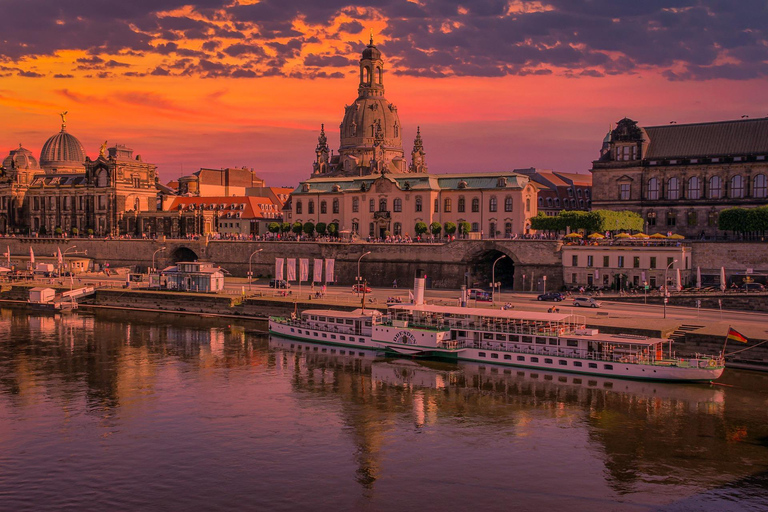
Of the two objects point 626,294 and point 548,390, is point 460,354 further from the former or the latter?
point 626,294

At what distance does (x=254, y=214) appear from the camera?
124375 mm

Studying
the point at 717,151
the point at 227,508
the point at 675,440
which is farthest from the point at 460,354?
the point at 717,151

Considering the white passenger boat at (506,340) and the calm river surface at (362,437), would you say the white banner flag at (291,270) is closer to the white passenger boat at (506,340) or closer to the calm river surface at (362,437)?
the white passenger boat at (506,340)

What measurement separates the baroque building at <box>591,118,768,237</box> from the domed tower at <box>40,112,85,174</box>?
371 feet

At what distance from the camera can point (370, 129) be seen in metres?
134

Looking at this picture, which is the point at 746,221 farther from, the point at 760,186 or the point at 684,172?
the point at 684,172

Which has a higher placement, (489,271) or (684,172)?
(684,172)

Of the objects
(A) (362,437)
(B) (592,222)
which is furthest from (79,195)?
(A) (362,437)

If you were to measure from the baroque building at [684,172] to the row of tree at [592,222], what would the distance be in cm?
370

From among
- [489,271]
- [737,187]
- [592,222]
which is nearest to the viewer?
[592,222]

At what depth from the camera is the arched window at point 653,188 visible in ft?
295

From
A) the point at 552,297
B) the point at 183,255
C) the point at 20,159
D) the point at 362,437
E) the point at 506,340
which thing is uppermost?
the point at 20,159

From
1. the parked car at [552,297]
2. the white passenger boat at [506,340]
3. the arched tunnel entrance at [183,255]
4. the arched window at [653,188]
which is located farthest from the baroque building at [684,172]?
the arched tunnel entrance at [183,255]

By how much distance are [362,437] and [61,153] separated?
14373cm
